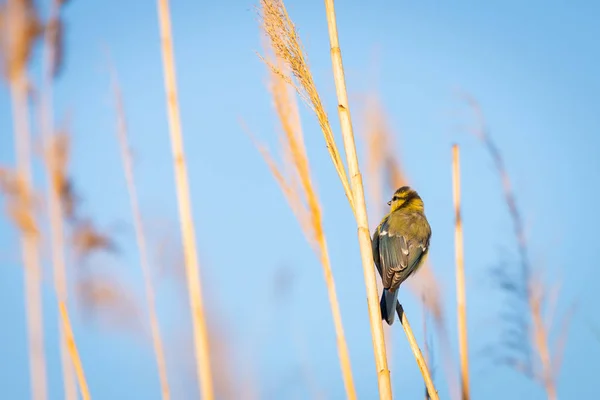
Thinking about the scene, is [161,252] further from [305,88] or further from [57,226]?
[305,88]

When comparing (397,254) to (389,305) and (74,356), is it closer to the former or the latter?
(389,305)

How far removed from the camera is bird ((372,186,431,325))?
263 centimetres

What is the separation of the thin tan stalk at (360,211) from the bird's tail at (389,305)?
900 millimetres

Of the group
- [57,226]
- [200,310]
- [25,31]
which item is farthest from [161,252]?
[200,310]

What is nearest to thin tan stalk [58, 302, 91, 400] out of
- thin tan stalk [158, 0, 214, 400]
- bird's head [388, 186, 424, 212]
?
thin tan stalk [158, 0, 214, 400]

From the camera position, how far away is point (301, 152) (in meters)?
2.21

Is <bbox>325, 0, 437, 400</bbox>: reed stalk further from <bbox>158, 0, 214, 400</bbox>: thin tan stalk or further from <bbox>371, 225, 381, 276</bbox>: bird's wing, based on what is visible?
<bbox>371, 225, 381, 276</bbox>: bird's wing

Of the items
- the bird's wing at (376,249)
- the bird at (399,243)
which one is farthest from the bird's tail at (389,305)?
the bird's wing at (376,249)

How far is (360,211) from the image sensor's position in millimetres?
1616

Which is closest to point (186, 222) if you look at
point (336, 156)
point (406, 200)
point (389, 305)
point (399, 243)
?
point (336, 156)

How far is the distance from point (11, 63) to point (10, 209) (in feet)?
2.43

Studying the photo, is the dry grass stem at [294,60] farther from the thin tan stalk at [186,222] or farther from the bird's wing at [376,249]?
the bird's wing at [376,249]

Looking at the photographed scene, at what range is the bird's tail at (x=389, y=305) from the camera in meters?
2.50

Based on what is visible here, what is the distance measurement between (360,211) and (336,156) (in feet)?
0.50
